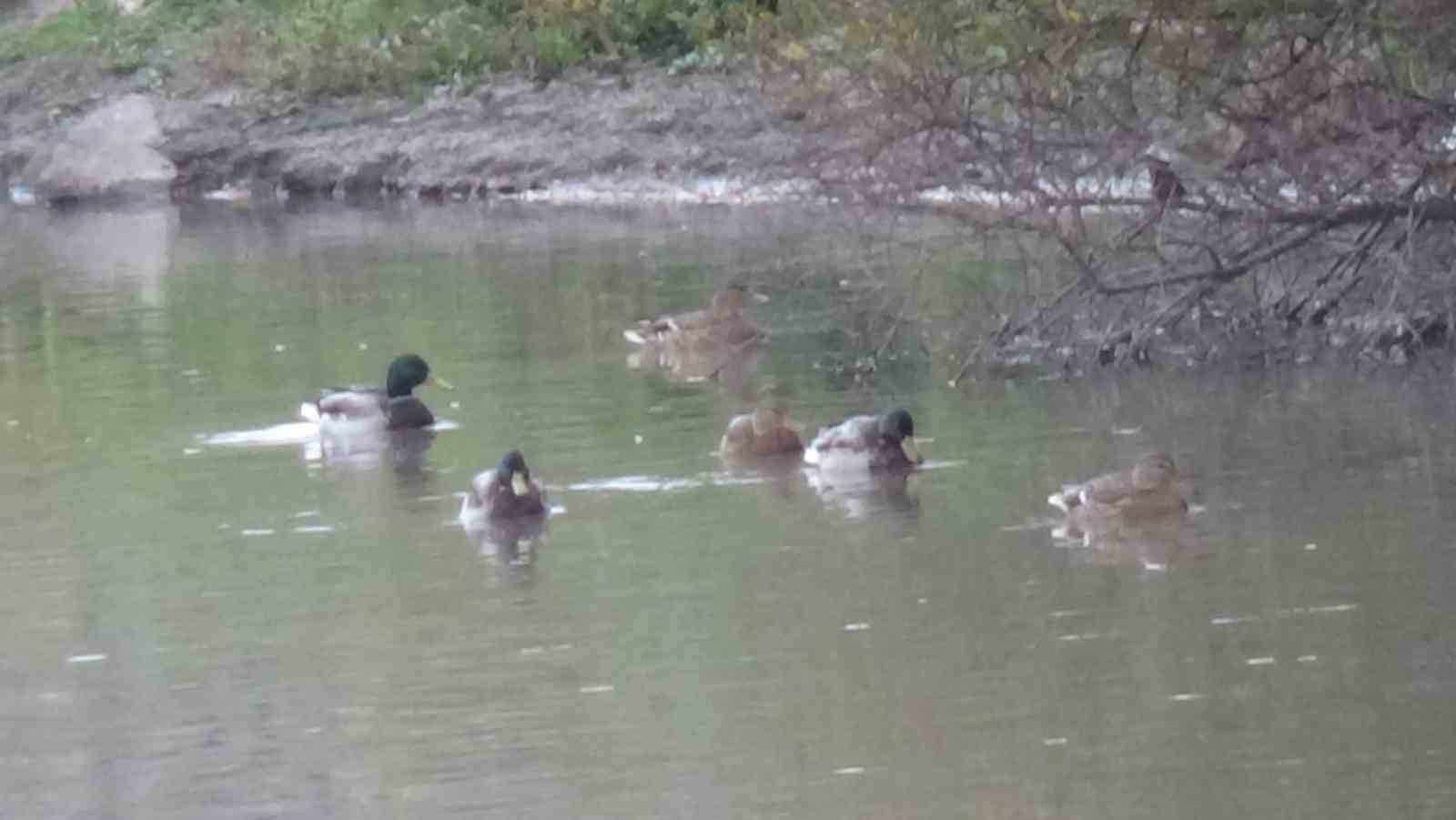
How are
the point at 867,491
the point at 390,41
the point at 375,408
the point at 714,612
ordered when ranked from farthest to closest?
the point at 390,41
the point at 375,408
the point at 867,491
the point at 714,612

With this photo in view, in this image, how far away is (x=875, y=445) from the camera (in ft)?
48.1

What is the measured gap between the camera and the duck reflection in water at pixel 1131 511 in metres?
12.5

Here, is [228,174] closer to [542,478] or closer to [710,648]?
[542,478]

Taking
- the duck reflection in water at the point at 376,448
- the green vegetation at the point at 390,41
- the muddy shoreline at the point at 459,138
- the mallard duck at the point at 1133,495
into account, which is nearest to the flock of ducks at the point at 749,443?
the mallard duck at the point at 1133,495

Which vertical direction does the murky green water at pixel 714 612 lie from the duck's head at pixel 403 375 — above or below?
below

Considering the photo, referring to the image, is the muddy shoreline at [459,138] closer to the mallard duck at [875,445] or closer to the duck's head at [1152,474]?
the mallard duck at [875,445]

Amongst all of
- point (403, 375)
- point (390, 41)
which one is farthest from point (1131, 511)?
point (390, 41)

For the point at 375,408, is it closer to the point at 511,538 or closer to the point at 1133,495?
the point at 511,538

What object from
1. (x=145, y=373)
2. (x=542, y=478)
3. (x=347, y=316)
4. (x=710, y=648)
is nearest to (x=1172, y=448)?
(x=542, y=478)

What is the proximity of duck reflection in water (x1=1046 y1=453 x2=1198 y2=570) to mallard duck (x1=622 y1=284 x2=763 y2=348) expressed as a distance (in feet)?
24.8

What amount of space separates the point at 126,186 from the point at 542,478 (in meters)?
27.7

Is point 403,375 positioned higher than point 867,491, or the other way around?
point 403,375

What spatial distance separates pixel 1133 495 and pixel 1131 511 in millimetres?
80

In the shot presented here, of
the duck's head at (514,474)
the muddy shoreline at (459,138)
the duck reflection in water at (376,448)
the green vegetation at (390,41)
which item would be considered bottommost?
the duck reflection in water at (376,448)
